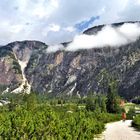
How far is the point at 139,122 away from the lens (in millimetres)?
148000

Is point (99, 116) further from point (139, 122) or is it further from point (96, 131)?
point (96, 131)

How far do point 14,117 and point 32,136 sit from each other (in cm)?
570

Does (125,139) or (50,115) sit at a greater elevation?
(50,115)

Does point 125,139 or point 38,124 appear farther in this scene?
point 125,139

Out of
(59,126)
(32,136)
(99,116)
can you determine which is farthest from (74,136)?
(99,116)

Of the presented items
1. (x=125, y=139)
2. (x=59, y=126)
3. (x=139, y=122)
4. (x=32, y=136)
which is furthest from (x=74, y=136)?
(x=139, y=122)

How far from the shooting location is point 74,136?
66.9 m

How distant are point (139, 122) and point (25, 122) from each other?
303 ft

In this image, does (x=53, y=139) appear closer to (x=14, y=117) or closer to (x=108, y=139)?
(x=14, y=117)

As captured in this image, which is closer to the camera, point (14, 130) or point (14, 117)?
point (14, 130)

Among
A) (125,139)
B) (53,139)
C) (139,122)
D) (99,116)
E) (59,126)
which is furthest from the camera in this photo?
(99,116)

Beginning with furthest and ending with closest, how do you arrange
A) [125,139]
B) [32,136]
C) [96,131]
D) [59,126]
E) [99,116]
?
1. [99,116]
2. [96,131]
3. [125,139]
4. [59,126]
5. [32,136]

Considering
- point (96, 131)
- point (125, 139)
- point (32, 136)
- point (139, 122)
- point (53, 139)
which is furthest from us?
point (139, 122)

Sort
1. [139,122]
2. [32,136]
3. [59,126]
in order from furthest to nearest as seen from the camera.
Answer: [139,122] → [59,126] → [32,136]
